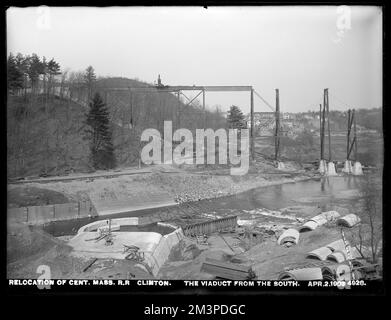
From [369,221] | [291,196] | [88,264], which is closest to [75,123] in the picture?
[88,264]

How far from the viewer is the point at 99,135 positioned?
3887mm

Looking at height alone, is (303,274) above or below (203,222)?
below

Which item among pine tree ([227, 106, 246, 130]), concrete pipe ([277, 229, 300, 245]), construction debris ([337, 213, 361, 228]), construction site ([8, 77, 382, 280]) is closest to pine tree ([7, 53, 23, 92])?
construction site ([8, 77, 382, 280])

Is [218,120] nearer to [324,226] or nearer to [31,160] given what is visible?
[324,226]

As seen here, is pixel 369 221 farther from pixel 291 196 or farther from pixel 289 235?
pixel 291 196

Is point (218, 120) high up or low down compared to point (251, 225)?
up

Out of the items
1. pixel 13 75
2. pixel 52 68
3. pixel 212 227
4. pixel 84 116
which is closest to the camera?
pixel 13 75

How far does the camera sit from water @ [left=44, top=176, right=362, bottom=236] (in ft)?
12.4

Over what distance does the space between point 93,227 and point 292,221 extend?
227cm

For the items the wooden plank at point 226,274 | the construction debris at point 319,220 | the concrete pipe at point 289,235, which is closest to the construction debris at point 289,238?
the concrete pipe at point 289,235

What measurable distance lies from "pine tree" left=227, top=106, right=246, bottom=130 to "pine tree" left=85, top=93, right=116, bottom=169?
144 centimetres

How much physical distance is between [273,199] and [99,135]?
2225mm
